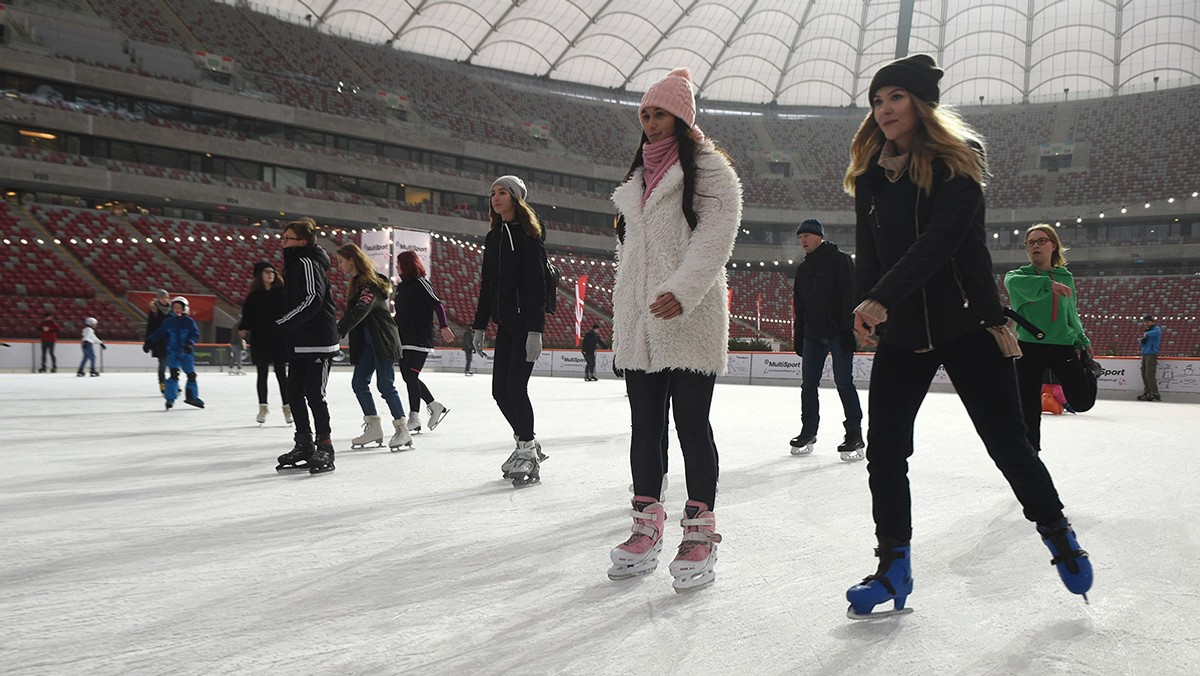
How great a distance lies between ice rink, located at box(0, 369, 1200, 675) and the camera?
6.43ft

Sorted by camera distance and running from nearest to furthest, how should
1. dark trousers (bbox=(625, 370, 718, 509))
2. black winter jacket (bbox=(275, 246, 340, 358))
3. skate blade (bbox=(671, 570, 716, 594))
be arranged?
skate blade (bbox=(671, 570, 716, 594))
dark trousers (bbox=(625, 370, 718, 509))
black winter jacket (bbox=(275, 246, 340, 358))

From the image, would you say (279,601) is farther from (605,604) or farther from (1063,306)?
(1063,306)

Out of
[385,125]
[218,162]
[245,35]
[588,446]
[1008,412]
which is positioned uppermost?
[245,35]

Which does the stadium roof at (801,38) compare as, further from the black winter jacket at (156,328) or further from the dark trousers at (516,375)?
the dark trousers at (516,375)

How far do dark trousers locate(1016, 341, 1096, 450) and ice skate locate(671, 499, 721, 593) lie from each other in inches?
82.0

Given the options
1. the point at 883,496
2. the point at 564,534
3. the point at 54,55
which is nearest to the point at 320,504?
the point at 564,534

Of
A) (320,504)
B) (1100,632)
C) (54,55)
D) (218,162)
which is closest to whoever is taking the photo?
(1100,632)

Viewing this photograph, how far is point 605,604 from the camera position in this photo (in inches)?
94.2

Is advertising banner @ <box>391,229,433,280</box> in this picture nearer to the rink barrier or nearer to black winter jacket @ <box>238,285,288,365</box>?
the rink barrier

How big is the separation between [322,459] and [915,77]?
13.4 ft

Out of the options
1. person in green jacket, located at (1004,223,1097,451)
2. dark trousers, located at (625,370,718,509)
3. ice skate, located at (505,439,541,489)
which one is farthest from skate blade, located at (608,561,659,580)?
person in green jacket, located at (1004,223,1097,451)

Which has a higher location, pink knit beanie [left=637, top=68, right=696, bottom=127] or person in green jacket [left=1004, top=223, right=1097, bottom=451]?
pink knit beanie [left=637, top=68, right=696, bottom=127]

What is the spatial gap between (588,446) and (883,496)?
4225mm

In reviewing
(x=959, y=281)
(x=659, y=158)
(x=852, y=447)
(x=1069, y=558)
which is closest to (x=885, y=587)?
(x=1069, y=558)
